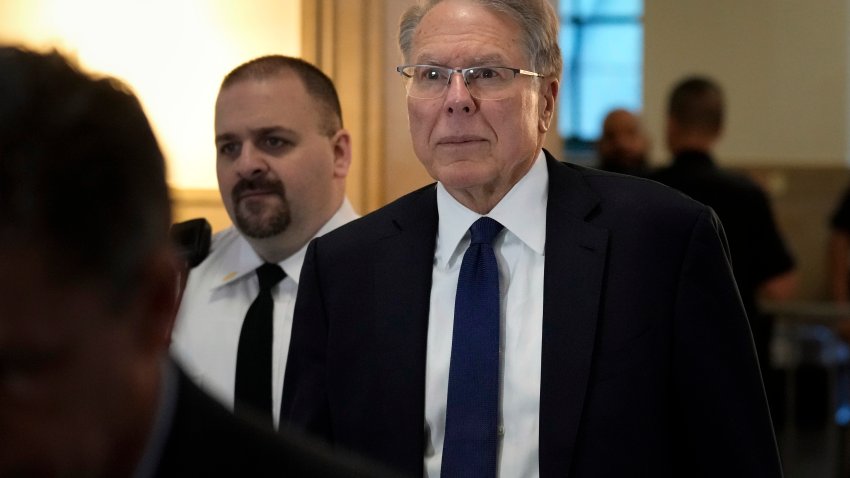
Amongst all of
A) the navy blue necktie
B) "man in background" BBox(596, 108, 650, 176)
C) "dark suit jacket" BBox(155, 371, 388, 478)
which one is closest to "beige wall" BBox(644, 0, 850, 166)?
"man in background" BBox(596, 108, 650, 176)

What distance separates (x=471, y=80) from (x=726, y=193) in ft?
8.34

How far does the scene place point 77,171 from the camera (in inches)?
28.8

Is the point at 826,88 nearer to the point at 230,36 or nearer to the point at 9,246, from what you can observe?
the point at 230,36

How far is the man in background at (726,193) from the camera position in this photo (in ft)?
14.9

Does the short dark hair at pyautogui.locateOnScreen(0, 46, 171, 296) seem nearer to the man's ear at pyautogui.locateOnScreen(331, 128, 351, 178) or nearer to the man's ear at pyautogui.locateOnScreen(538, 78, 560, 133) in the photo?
the man's ear at pyautogui.locateOnScreen(538, 78, 560, 133)

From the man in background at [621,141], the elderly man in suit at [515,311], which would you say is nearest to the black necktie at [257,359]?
the elderly man in suit at [515,311]

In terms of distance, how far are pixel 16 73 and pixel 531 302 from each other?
4.72ft

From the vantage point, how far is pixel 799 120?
1170cm

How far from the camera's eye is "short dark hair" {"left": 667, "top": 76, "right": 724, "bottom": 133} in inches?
190

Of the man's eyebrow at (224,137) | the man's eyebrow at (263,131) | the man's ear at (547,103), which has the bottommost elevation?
the man's eyebrow at (224,137)

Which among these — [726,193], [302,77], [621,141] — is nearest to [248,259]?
[302,77]

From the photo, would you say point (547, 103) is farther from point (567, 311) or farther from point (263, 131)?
point (263, 131)

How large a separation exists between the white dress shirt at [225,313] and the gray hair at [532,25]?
0.64 meters

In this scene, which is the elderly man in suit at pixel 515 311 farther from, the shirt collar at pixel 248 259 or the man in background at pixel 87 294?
the man in background at pixel 87 294
